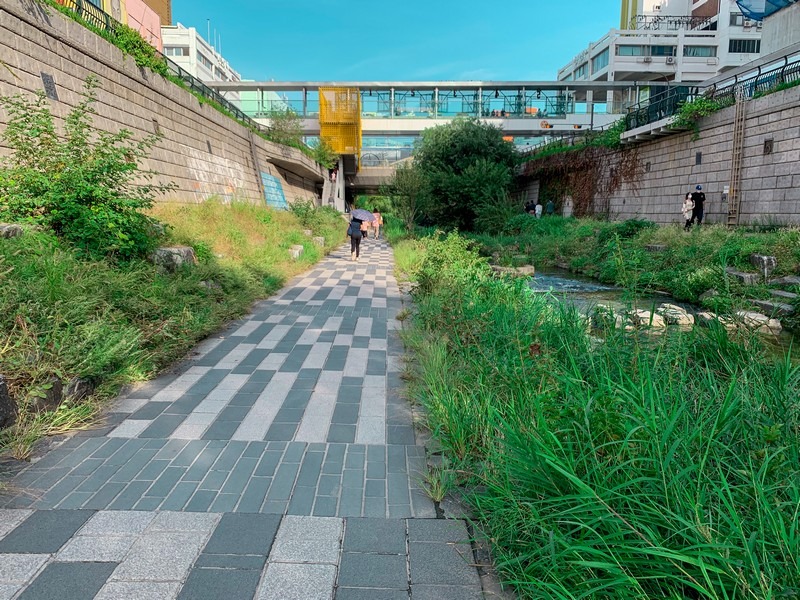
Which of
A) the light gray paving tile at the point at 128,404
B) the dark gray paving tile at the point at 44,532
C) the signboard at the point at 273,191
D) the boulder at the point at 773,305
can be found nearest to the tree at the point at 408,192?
the signboard at the point at 273,191

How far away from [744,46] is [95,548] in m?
67.7

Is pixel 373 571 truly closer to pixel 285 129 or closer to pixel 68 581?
pixel 68 581

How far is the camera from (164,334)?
531cm

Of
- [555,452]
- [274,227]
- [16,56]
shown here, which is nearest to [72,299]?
[555,452]

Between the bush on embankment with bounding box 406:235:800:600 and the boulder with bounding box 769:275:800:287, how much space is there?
315 inches

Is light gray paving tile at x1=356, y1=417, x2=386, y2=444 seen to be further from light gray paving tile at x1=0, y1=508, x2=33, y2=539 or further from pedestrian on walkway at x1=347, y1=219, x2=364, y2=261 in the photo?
pedestrian on walkway at x1=347, y1=219, x2=364, y2=261

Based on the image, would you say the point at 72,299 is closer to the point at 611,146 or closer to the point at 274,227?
the point at 274,227

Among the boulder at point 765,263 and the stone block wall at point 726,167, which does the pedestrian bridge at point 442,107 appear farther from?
the boulder at point 765,263

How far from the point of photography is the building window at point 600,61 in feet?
183

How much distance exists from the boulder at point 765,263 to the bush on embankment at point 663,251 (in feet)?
0.35

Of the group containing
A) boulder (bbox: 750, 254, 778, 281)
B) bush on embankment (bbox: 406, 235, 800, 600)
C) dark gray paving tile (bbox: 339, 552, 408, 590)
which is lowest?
dark gray paving tile (bbox: 339, 552, 408, 590)

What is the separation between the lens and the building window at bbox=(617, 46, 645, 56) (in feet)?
178

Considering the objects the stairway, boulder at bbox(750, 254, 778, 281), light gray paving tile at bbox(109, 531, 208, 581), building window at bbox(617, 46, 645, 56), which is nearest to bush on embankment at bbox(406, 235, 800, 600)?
light gray paving tile at bbox(109, 531, 208, 581)

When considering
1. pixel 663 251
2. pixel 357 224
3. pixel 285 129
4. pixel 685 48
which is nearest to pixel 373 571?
pixel 357 224
